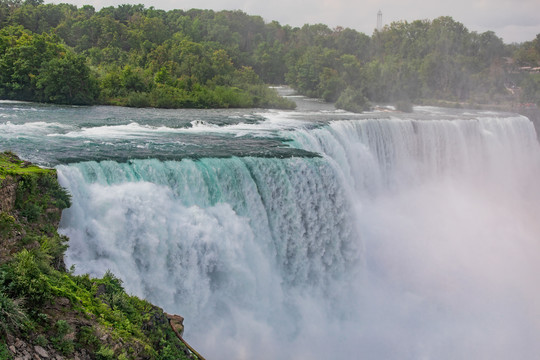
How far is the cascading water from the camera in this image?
9.82 m

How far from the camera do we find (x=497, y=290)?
15203 mm

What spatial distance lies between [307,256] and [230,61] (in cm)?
2536

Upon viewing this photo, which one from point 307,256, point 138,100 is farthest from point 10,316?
point 138,100

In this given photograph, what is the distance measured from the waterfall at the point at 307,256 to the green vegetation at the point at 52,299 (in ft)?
2.89

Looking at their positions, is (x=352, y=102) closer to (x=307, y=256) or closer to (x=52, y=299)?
(x=307, y=256)

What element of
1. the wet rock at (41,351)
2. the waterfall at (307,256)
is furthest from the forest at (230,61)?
the wet rock at (41,351)

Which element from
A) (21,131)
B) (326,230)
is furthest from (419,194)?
(21,131)

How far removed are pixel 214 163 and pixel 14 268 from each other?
6155 millimetres

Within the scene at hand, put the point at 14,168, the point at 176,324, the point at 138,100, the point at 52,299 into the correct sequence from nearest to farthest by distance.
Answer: the point at 52,299 → the point at 176,324 → the point at 14,168 → the point at 138,100

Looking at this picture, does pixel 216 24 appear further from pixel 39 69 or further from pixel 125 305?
pixel 125 305

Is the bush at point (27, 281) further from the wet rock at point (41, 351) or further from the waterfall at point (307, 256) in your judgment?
the waterfall at point (307, 256)

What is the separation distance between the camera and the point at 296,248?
12.6 metres

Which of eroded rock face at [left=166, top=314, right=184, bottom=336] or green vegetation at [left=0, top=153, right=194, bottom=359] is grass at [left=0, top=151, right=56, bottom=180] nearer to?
green vegetation at [left=0, top=153, right=194, bottom=359]

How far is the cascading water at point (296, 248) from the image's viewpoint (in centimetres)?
982
